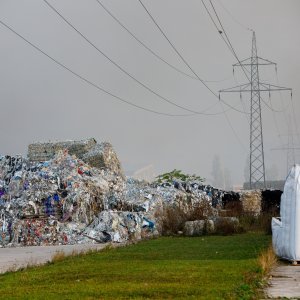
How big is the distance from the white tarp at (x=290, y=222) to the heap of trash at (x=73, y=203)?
14568 millimetres

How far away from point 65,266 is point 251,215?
20713 mm

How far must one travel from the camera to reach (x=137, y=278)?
12.2 metres

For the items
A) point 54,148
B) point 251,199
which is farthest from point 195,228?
point 54,148

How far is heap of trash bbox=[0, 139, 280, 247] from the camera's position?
30.2m

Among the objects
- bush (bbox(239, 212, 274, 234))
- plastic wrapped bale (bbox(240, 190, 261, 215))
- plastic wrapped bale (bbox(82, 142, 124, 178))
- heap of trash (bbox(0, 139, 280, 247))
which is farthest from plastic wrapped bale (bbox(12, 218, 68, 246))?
plastic wrapped bale (bbox(240, 190, 261, 215))

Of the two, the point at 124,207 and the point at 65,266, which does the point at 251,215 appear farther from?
the point at 65,266

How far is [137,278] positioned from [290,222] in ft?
17.5

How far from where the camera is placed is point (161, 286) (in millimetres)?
10828

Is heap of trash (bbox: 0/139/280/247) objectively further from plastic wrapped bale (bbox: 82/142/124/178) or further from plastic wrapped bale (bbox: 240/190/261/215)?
plastic wrapped bale (bbox: 240/190/261/215)

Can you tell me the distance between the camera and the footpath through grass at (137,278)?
1009cm

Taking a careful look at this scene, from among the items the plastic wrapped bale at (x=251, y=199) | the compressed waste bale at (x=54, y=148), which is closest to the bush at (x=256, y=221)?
the plastic wrapped bale at (x=251, y=199)

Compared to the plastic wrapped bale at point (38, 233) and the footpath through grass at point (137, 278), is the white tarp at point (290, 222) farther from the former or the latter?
the plastic wrapped bale at point (38, 233)

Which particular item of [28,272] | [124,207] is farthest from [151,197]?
[28,272]

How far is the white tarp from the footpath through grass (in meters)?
1.07
